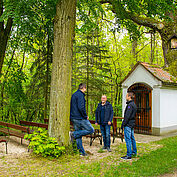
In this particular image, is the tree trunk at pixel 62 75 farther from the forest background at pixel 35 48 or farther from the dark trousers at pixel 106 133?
the dark trousers at pixel 106 133

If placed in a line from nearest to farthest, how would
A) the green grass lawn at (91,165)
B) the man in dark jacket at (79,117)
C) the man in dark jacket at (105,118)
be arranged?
the green grass lawn at (91,165) → the man in dark jacket at (79,117) → the man in dark jacket at (105,118)

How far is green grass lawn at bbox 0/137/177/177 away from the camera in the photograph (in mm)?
5011

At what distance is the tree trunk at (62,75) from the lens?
643 cm

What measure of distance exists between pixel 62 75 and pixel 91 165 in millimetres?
2725

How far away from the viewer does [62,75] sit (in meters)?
6.55

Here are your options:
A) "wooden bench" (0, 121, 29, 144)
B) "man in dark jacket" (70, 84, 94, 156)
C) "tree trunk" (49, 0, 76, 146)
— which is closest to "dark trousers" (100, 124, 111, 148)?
"man in dark jacket" (70, 84, 94, 156)

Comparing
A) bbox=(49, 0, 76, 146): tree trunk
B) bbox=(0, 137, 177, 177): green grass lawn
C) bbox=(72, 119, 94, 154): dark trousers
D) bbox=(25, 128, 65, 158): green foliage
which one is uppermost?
bbox=(49, 0, 76, 146): tree trunk

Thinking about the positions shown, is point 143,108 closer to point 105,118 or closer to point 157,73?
point 157,73

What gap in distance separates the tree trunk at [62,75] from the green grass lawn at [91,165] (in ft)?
2.80

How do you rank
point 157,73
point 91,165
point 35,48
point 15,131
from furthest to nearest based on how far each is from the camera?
point 35,48
point 157,73
point 15,131
point 91,165

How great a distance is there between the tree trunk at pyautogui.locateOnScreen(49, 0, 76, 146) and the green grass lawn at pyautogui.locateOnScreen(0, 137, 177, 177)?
85 centimetres

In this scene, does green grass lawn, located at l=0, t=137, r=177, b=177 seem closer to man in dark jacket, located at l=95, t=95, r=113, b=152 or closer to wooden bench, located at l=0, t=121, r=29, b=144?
man in dark jacket, located at l=95, t=95, r=113, b=152

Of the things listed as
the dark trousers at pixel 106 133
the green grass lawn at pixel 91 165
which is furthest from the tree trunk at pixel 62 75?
the dark trousers at pixel 106 133

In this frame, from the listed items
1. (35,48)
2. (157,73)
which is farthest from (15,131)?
(157,73)
